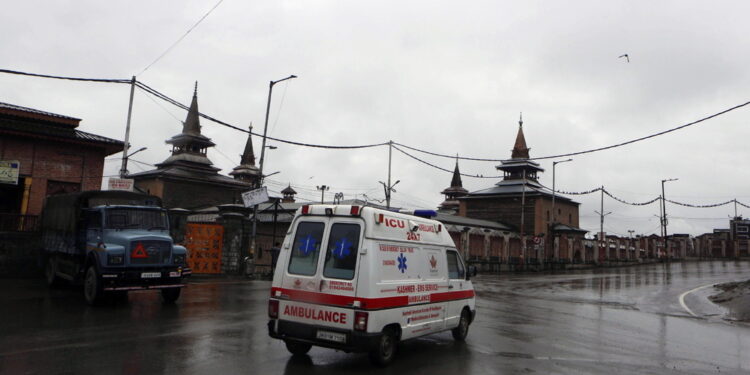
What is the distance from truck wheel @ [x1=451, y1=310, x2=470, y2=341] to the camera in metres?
9.47

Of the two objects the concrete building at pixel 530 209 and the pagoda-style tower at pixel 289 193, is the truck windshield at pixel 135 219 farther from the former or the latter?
A: the pagoda-style tower at pixel 289 193

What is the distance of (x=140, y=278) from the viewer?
12.5 m

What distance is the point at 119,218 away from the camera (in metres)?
13.3

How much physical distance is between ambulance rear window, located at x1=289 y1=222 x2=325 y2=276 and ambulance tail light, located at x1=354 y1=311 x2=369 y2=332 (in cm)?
97

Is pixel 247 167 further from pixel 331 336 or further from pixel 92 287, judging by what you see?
pixel 331 336

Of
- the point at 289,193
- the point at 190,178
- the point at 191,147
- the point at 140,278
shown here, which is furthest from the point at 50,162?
the point at 289,193

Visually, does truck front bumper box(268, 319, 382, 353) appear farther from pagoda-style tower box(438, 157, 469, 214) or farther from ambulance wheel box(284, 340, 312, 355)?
pagoda-style tower box(438, 157, 469, 214)

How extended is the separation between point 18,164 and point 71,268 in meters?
11.6

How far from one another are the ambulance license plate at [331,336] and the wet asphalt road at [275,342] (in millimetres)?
435

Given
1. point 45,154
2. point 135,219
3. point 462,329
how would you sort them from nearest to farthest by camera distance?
point 462,329 < point 135,219 < point 45,154

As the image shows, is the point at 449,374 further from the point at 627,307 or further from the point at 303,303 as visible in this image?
the point at 627,307

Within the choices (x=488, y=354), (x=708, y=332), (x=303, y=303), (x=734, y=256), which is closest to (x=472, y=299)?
(x=488, y=354)

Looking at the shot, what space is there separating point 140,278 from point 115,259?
763 mm

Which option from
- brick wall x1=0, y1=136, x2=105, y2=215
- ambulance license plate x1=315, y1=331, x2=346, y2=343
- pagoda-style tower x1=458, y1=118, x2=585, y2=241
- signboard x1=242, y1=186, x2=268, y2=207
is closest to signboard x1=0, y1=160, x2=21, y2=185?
brick wall x1=0, y1=136, x2=105, y2=215
